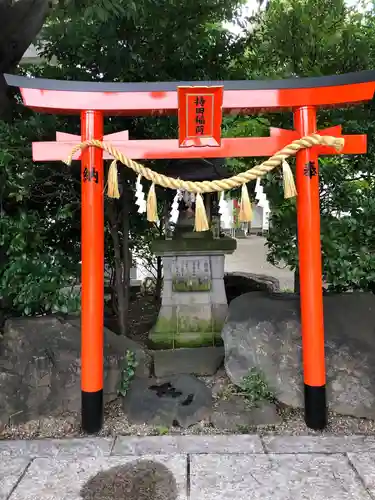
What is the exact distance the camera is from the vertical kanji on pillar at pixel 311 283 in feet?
12.1

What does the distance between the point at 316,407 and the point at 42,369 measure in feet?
8.44

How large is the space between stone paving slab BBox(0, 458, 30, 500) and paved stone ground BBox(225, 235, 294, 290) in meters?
7.91

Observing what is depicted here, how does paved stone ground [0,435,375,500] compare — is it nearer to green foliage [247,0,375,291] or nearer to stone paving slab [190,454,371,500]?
stone paving slab [190,454,371,500]

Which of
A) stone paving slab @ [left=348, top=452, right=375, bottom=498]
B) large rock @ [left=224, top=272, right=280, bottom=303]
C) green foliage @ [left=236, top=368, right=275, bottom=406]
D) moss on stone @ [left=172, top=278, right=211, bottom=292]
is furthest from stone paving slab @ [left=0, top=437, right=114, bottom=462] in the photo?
large rock @ [left=224, top=272, right=280, bottom=303]

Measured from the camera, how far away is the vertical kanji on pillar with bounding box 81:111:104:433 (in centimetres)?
368

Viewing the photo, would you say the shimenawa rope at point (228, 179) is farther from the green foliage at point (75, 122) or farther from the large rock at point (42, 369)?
the large rock at point (42, 369)

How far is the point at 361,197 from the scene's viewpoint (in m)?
4.66

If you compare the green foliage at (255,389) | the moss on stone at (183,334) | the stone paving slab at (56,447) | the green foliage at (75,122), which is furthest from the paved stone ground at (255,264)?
the stone paving slab at (56,447)

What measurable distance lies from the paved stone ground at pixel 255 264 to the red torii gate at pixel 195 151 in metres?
6.57

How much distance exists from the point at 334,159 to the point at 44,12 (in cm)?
397

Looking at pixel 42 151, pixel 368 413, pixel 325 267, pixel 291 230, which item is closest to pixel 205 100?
pixel 42 151

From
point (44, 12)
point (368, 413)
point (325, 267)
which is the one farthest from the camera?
point (44, 12)

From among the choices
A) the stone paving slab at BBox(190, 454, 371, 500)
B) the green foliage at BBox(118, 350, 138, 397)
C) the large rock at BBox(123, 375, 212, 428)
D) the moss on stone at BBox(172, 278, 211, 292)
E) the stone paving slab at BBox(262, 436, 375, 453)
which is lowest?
the stone paving slab at BBox(190, 454, 371, 500)

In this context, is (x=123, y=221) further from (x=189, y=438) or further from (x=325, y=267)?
(x=189, y=438)
